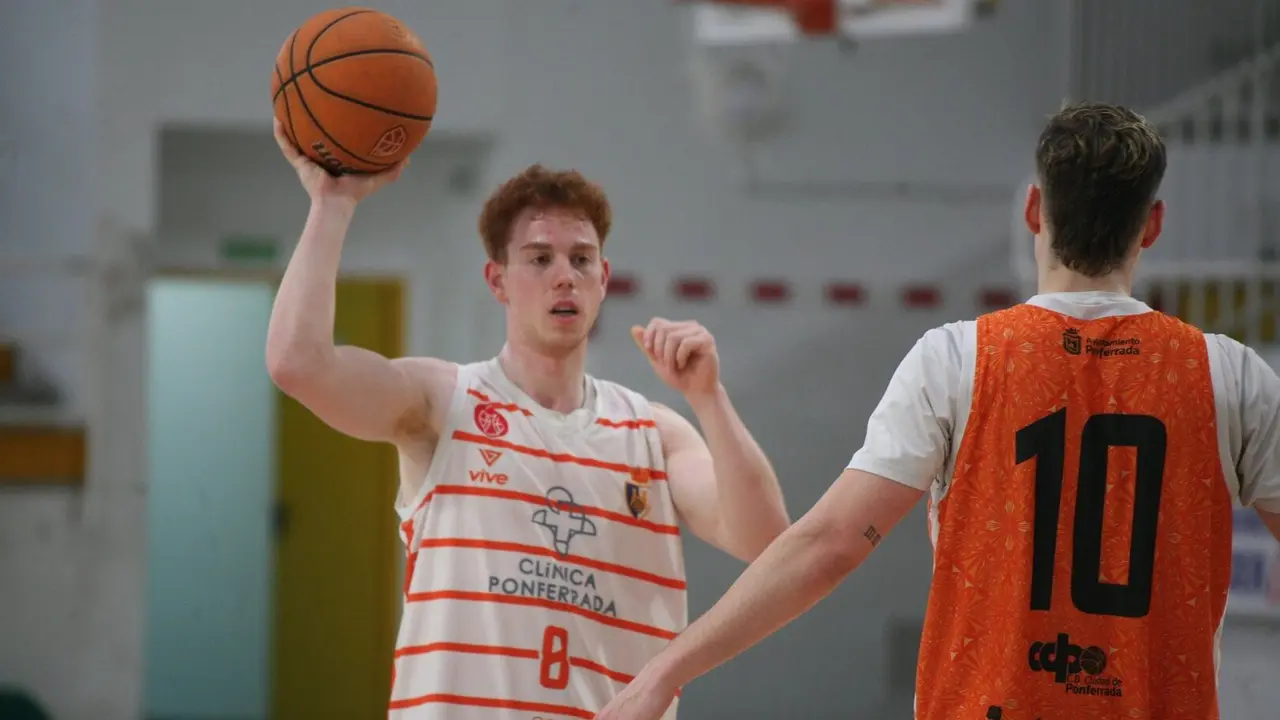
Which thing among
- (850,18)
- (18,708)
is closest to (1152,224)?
(850,18)

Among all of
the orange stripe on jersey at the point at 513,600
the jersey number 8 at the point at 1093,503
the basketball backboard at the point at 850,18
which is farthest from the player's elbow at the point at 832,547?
the basketball backboard at the point at 850,18

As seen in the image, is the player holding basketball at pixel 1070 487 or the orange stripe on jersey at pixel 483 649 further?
the orange stripe on jersey at pixel 483 649

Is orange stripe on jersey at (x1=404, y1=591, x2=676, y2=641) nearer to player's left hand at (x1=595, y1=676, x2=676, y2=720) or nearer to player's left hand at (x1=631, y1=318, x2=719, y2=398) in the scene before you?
player's left hand at (x1=631, y1=318, x2=719, y2=398)

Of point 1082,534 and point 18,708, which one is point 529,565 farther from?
point 18,708

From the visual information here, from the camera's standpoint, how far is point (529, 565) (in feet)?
8.52

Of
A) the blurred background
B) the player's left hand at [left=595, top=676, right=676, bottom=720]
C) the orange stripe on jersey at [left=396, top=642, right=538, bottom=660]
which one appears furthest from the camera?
the blurred background

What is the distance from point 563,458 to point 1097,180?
1.22 metres

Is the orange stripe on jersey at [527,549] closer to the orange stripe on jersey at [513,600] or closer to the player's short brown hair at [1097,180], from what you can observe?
the orange stripe on jersey at [513,600]

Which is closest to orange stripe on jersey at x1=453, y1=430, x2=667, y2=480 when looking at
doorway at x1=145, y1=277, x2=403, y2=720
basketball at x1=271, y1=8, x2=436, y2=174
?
basketball at x1=271, y1=8, x2=436, y2=174

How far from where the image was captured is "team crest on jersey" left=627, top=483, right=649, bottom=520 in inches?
106

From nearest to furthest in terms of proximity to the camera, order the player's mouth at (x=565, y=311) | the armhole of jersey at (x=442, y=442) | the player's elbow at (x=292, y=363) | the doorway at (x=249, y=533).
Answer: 1. the player's elbow at (x=292, y=363)
2. the armhole of jersey at (x=442, y=442)
3. the player's mouth at (x=565, y=311)
4. the doorway at (x=249, y=533)

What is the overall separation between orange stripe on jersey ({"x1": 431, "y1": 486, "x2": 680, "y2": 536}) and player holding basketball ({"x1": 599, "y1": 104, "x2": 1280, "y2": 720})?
31.2 inches

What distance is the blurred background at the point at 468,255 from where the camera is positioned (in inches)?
255

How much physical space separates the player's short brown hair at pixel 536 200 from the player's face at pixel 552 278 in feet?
0.06
